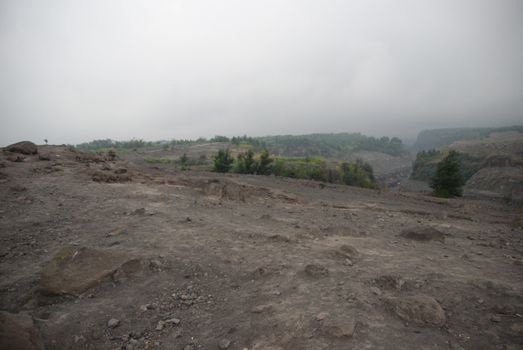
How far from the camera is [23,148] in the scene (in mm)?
20688

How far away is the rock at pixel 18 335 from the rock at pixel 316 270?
483 cm

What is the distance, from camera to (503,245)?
925 centimetres

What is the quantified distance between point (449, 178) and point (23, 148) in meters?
41.1

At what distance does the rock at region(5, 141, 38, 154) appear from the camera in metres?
20.4

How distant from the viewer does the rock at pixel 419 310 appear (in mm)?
4344

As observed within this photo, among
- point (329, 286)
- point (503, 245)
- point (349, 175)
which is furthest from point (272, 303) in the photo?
point (349, 175)

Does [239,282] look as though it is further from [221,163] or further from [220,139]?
[220,139]

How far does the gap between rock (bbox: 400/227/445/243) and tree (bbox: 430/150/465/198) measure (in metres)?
23.4

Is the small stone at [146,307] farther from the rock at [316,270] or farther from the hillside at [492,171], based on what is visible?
the hillside at [492,171]

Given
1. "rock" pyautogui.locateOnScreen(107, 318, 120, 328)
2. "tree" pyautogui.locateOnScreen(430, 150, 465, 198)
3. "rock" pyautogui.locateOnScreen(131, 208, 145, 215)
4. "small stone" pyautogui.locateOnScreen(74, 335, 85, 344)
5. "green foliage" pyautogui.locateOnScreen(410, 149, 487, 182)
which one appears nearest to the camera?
"small stone" pyautogui.locateOnScreen(74, 335, 85, 344)

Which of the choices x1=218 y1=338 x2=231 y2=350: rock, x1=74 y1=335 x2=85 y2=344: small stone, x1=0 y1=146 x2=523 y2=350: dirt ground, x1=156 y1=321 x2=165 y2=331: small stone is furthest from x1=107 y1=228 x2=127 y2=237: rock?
x1=218 y1=338 x2=231 y2=350: rock

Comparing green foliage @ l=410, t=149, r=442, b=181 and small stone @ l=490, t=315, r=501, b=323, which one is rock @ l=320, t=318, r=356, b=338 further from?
green foliage @ l=410, t=149, r=442, b=181

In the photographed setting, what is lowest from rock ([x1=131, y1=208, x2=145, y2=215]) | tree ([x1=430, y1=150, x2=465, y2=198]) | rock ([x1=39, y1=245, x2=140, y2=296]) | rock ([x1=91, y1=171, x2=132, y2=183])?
tree ([x1=430, y1=150, x2=465, y2=198])

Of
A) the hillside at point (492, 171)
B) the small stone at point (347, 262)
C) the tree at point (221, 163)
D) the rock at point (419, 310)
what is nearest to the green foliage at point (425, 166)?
the hillside at point (492, 171)
